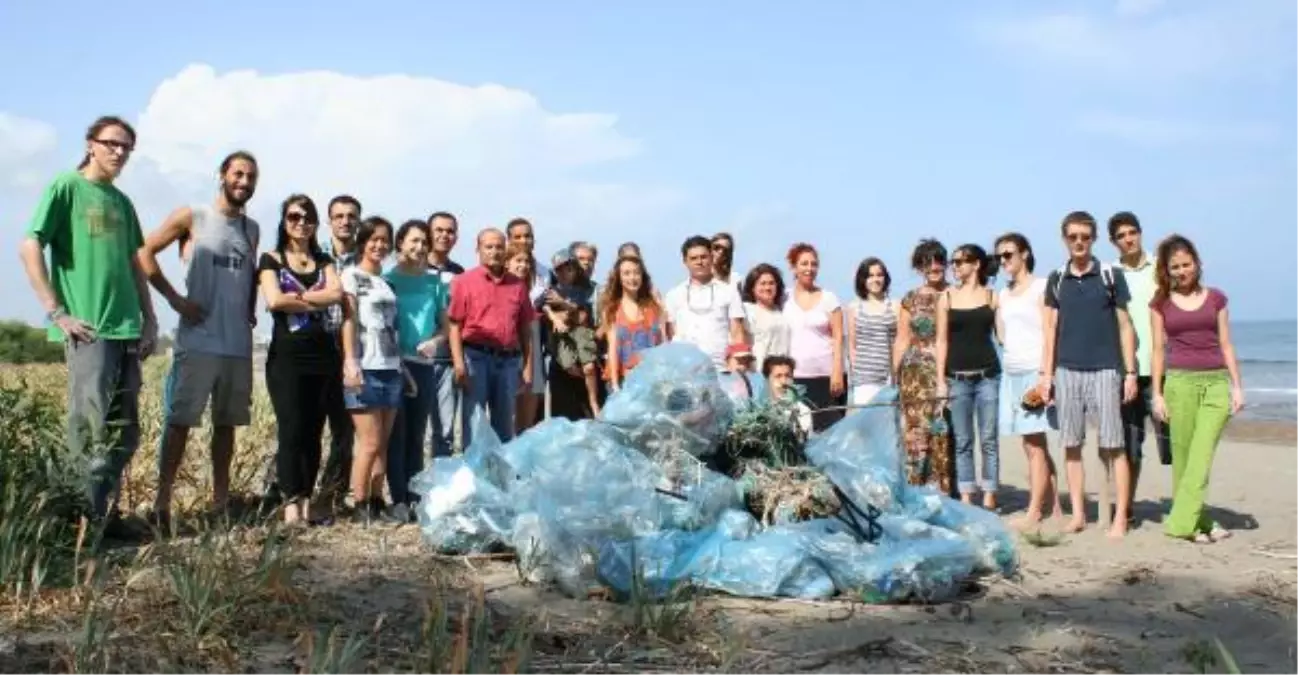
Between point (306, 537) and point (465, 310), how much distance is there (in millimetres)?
1609

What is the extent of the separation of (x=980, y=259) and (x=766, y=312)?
1.33 m

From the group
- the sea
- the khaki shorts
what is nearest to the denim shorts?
the khaki shorts

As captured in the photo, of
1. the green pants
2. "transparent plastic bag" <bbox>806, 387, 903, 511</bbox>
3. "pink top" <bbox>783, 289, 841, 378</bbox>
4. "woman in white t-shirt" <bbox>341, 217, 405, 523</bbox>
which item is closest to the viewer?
"transparent plastic bag" <bbox>806, 387, 903, 511</bbox>

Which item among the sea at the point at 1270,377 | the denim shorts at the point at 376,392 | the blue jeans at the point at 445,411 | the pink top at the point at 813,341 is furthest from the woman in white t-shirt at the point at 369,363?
the sea at the point at 1270,377

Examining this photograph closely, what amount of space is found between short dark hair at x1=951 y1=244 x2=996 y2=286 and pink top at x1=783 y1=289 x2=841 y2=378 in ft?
2.77

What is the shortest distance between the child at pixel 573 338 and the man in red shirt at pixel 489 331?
639 millimetres

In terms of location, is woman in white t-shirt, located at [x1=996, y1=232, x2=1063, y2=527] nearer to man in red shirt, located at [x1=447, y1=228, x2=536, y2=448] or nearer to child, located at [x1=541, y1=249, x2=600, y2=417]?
child, located at [x1=541, y1=249, x2=600, y2=417]

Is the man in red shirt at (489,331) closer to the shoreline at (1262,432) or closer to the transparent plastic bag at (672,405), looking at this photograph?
the transparent plastic bag at (672,405)

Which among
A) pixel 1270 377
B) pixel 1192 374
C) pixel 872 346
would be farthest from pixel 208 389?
pixel 1270 377

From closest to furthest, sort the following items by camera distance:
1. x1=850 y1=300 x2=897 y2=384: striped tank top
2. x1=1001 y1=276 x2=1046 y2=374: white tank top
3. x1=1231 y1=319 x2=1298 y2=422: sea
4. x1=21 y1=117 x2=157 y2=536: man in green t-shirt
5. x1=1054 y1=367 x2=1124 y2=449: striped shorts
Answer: x1=21 y1=117 x2=157 y2=536: man in green t-shirt
x1=1054 y1=367 x2=1124 y2=449: striped shorts
x1=1001 y1=276 x2=1046 y2=374: white tank top
x1=850 y1=300 x2=897 y2=384: striped tank top
x1=1231 y1=319 x2=1298 y2=422: sea

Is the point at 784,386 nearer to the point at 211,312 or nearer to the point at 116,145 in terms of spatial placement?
the point at 211,312

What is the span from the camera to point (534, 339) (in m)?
6.93

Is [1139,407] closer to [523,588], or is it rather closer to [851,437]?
[851,437]

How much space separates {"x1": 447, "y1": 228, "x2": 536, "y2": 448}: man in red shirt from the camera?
629 centimetres
